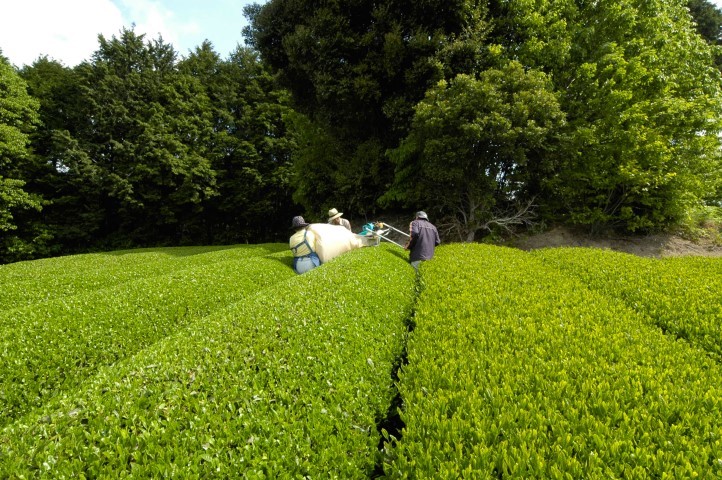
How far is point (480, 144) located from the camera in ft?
52.3

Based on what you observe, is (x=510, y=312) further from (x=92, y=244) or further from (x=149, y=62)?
(x=149, y=62)

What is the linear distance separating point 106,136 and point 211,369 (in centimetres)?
4004

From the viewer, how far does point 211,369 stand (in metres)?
3.46

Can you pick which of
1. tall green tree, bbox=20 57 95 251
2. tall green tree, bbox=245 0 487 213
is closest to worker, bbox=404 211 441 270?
tall green tree, bbox=245 0 487 213

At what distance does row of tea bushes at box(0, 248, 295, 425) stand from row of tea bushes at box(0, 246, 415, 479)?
2224 millimetres

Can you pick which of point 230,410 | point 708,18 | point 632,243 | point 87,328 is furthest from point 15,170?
point 708,18

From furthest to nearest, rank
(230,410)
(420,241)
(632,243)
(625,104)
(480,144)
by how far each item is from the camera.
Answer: (632,243) → (625,104) → (480,144) → (420,241) → (230,410)


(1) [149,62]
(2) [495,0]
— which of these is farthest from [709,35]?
(1) [149,62]

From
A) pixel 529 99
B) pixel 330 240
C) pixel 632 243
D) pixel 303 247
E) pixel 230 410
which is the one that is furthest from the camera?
pixel 632 243

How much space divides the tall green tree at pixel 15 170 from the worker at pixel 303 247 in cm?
3100

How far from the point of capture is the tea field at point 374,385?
2.42 m

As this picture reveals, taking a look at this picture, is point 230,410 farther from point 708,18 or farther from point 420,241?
point 708,18

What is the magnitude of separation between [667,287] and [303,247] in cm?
939

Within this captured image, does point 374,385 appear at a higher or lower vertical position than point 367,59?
lower
